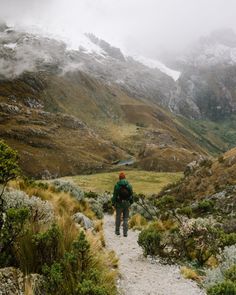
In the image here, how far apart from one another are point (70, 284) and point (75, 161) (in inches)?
6611

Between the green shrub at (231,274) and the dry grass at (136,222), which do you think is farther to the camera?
the dry grass at (136,222)

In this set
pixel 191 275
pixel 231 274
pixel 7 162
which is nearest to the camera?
pixel 231 274

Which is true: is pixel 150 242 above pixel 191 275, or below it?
above

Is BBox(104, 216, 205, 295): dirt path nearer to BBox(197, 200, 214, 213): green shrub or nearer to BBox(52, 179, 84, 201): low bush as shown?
BBox(52, 179, 84, 201): low bush

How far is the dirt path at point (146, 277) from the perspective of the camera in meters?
11.1

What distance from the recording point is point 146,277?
42.0 ft

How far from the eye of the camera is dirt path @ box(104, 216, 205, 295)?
438 inches

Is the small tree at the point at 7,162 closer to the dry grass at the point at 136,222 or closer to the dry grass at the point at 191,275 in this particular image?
the dry grass at the point at 191,275

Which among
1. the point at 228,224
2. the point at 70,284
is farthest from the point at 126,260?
the point at 228,224

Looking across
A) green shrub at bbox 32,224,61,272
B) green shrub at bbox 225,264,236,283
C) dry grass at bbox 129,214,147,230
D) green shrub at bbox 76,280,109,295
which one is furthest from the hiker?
green shrub at bbox 76,280,109,295

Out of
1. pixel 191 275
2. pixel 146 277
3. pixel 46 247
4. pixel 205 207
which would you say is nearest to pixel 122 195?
pixel 146 277

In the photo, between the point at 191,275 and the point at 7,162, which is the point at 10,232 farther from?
the point at 191,275

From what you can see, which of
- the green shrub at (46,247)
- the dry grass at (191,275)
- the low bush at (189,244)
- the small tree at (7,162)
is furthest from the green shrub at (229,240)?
the small tree at (7,162)

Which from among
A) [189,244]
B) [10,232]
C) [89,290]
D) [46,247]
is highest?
[10,232]
